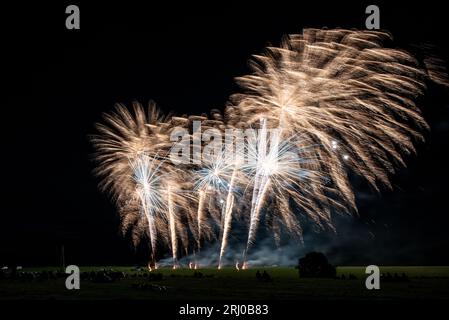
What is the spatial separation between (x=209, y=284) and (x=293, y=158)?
41.2ft

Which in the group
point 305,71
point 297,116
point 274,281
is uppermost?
point 305,71

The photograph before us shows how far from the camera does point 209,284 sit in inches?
1198

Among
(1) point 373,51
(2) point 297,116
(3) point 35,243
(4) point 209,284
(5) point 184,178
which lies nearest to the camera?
(4) point 209,284

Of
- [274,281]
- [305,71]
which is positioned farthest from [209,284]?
[305,71]

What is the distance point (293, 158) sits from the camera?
38.6 metres
